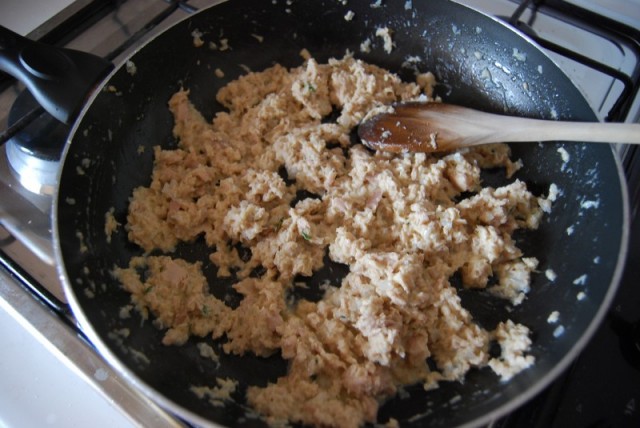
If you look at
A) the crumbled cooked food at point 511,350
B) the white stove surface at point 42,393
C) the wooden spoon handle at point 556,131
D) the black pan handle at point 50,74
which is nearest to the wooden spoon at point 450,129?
the wooden spoon handle at point 556,131

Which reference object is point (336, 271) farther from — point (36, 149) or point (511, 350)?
point (36, 149)

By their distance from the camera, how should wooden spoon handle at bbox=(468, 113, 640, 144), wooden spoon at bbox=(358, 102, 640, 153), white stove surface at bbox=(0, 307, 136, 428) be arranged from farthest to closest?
1. wooden spoon at bbox=(358, 102, 640, 153)
2. wooden spoon handle at bbox=(468, 113, 640, 144)
3. white stove surface at bbox=(0, 307, 136, 428)

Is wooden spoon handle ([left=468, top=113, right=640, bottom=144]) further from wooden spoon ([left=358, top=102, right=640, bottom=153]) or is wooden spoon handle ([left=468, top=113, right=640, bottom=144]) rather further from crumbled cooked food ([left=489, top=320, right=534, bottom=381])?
crumbled cooked food ([left=489, top=320, right=534, bottom=381])

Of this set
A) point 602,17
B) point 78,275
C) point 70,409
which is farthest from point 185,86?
point 602,17

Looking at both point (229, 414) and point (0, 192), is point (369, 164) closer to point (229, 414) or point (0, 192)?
point (229, 414)

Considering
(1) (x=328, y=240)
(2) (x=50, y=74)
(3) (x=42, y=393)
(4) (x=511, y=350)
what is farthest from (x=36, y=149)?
(4) (x=511, y=350)

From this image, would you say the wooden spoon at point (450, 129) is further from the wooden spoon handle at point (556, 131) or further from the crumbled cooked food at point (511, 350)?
the crumbled cooked food at point (511, 350)

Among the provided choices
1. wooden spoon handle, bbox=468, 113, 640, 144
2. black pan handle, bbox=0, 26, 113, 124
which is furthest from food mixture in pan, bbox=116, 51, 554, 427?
black pan handle, bbox=0, 26, 113, 124
